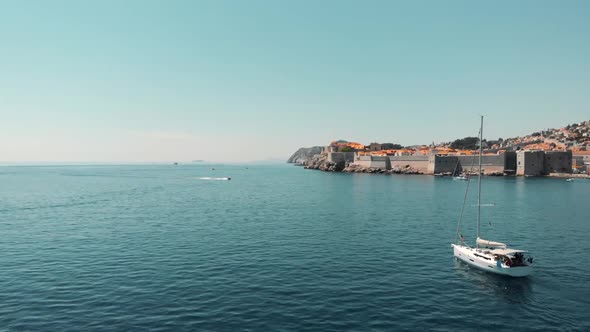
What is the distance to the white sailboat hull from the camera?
22.4 metres

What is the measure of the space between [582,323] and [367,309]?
29.5ft

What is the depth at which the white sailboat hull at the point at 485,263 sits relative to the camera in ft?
73.5

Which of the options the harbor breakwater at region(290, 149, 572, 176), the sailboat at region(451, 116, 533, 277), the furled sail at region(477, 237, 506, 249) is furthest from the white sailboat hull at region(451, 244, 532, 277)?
the harbor breakwater at region(290, 149, 572, 176)

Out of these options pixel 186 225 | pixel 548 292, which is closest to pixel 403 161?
pixel 186 225

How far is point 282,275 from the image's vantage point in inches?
895

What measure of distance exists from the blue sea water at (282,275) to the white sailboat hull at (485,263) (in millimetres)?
510

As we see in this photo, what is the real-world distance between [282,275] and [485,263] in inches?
500

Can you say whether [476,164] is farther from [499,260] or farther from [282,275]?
[282,275]

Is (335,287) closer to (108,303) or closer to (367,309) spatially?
(367,309)

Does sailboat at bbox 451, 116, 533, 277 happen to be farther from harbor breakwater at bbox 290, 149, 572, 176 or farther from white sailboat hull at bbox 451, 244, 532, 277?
harbor breakwater at bbox 290, 149, 572, 176

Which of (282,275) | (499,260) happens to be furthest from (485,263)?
(282,275)

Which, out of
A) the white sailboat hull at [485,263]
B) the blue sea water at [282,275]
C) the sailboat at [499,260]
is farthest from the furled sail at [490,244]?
the blue sea water at [282,275]

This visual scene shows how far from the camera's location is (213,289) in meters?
20.2

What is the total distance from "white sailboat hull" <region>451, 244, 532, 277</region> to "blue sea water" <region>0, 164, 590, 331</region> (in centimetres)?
51
